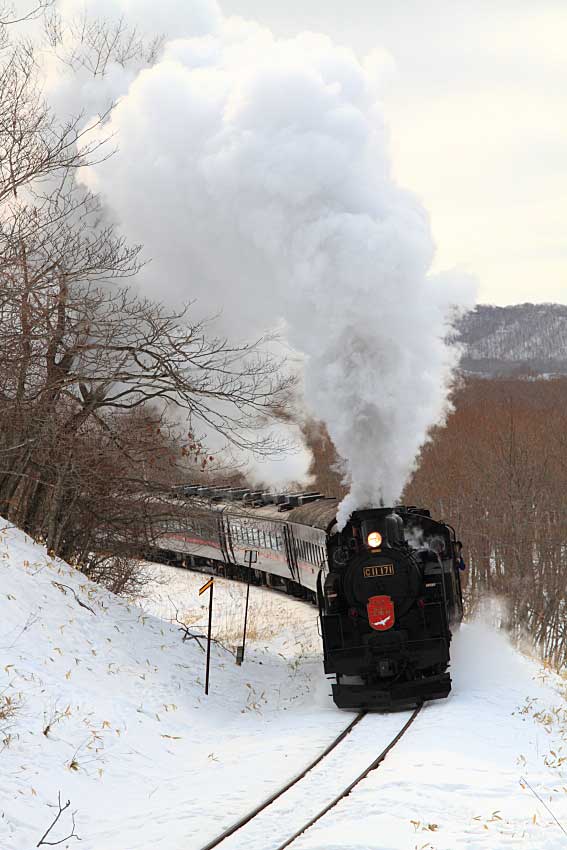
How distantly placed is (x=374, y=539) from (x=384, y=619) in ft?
3.15

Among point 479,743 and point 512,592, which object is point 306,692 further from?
point 512,592

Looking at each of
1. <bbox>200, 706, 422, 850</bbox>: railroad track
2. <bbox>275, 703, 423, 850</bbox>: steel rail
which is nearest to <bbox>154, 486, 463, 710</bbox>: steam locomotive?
<bbox>275, 703, 423, 850</bbox>: steel rail

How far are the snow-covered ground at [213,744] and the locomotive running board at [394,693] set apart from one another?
9.3 inches

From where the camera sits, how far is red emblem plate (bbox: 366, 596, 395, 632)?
37.3 feet

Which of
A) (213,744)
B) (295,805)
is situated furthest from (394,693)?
(295,805)

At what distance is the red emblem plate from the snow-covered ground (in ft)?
3.58

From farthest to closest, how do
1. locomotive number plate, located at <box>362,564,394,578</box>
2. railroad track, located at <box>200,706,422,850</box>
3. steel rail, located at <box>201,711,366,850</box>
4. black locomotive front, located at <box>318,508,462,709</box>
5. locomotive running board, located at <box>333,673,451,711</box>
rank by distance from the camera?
locomotive number plate, located at <box>362,564,394,578</box>, black locomotive front, located at <box>318,508,462,709</box>, locomotive running board, located at <box>333,673,451,711</box>, steel rail, located at <box>201,711,366,850</box>, railroad track, located at <box>200,706,422,850</box>

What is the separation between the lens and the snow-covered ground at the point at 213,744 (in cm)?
704

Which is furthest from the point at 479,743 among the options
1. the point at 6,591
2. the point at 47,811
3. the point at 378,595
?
the point at 6,591

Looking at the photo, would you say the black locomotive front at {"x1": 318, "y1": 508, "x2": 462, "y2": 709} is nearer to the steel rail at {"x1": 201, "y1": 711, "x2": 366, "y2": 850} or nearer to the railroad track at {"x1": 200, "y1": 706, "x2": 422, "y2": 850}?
the steel rail at {"x1": 201, "y1": 711, "x2": 366, "y2": 850}

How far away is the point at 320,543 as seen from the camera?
62.3 feet

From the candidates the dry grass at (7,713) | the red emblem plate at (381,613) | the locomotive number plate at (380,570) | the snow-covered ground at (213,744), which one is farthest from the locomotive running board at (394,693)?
the dry grass at (7,713)

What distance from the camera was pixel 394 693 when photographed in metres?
11.2

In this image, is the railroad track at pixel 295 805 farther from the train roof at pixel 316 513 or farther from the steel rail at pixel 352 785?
the train roof at pixel 316 513
